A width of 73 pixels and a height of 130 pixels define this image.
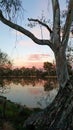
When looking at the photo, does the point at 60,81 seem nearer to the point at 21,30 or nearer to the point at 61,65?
the point at 61,65

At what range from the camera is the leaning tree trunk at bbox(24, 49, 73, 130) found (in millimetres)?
9289

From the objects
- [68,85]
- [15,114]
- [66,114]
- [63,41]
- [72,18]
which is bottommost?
[15,114]

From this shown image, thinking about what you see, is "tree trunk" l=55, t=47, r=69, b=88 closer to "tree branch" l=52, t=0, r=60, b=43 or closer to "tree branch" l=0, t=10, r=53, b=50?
"tree branch" l=0, t=10, r=53, b=50

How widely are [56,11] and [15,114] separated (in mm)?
4603

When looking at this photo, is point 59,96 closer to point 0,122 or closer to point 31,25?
point 0,122

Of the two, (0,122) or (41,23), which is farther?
(41,23)

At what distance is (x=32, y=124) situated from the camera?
10289mm

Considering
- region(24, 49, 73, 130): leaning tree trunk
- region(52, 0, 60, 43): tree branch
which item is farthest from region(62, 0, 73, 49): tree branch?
region(24, 49, 73, 130): leaning tree trunk

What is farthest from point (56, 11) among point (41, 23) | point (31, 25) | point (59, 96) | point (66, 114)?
point (66, 114)

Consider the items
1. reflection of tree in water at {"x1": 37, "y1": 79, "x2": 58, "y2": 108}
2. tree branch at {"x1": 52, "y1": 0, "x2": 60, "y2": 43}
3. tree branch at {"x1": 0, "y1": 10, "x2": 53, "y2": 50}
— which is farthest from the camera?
reflection of tree in water at {"x1": 37, "y1": 79, "x2": 58, "y2": 108}

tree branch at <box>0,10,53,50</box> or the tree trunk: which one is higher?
tree branch at <box>0,10,53,50</box>

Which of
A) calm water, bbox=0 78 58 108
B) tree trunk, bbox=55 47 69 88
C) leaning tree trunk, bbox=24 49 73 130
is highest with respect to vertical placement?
tree trunk, bbox=55 47 69 88

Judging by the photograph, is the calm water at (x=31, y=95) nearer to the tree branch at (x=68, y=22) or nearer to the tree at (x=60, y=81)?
the tree at (x=60, y=81)

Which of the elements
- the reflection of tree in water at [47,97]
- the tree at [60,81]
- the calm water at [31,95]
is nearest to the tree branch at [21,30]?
the tree at [60,81]
